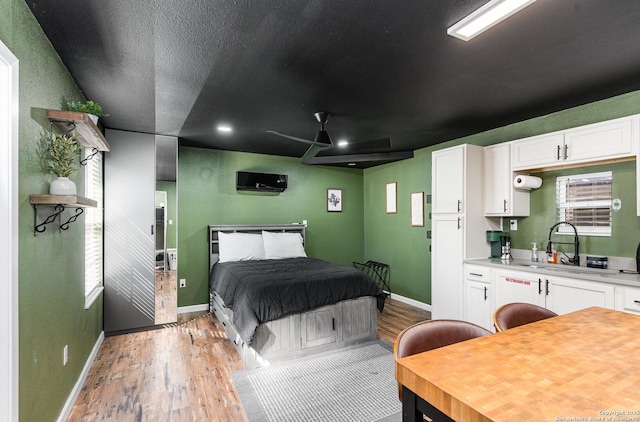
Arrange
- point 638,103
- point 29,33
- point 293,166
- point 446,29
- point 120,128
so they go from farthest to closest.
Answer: point 293,166 → point 120,128 → point 638,103 → point 446,29 → point 29,33

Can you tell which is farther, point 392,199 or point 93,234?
point 392,199

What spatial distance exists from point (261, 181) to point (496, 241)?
11.4 feet

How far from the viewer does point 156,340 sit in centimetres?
366

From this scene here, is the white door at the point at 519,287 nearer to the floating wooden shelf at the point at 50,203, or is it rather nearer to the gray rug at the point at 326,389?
the gray rug at the point at 326,389

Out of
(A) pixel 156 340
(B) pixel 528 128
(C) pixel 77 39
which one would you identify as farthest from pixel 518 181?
(A) pixel 156 340

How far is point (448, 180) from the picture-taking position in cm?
389

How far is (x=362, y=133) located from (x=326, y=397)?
3033 mm

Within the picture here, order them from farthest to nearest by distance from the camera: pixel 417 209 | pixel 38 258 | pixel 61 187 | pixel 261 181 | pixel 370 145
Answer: pixel 261 181, pixel 417 209, pixel 370 145, pixel 61 187, pixel 38 258

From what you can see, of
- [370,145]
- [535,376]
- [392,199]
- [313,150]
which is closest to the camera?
[535,376]

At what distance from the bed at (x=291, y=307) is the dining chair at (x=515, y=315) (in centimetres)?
185

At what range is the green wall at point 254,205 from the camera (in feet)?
15.7

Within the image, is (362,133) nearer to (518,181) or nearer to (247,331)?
(518,181)

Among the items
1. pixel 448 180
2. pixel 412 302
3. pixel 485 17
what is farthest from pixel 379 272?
pixel 485 17

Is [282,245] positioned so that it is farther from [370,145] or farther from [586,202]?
[586,202]
